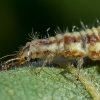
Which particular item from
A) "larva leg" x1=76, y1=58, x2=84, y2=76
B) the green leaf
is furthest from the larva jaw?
"larva leg" x1=76, y1=58, x2=84, y2=76

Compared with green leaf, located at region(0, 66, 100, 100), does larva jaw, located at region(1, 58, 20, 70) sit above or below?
above

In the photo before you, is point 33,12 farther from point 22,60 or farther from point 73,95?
point 73,95

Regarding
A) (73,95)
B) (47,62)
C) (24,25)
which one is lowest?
(73,95)

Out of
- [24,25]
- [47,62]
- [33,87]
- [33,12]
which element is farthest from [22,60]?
[33,12]

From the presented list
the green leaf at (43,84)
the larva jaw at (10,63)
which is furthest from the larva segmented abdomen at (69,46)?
the green leaf at (43,84)

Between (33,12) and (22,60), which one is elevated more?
(33,12)

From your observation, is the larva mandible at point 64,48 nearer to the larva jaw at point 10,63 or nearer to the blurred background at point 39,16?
the larva jaw at point 10,63

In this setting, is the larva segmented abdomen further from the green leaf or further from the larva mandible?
the green leaf
